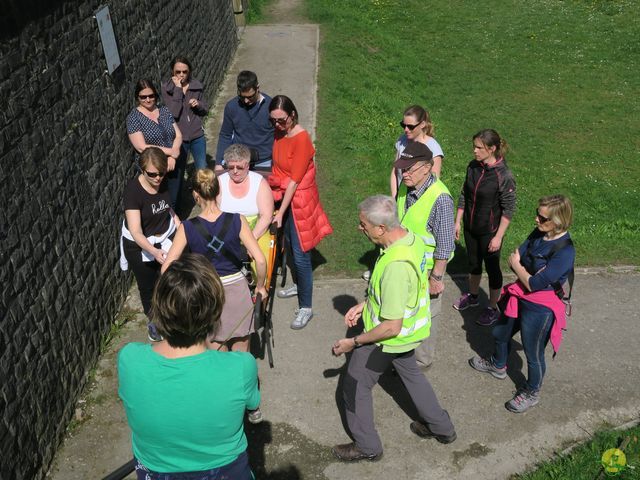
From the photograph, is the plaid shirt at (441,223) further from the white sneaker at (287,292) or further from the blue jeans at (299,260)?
the white sneaker at (287,292)

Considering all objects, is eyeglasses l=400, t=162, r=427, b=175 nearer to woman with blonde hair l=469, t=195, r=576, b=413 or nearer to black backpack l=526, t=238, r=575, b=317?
woman with blonde hair l=469, t=195, r=576, b=413

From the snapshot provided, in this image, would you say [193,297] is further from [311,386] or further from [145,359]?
[311,386]

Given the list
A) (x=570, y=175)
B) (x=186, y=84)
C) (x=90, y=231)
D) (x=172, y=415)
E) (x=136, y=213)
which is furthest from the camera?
(x=570, y=175)

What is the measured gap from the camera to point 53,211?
542cm

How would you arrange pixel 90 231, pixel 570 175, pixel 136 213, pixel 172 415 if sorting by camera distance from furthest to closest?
pixel 570 175, pixel 90 231, pixel 136 213, pixel 172 415

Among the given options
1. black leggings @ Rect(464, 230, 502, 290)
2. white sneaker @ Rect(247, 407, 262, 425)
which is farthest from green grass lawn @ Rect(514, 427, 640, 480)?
white sneaker @ Rect(247, 407, 262, 425)

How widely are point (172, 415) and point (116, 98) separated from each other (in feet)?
17.0

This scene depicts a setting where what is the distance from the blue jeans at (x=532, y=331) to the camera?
4809 millimetres

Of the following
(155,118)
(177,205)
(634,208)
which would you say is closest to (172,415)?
(155,118)

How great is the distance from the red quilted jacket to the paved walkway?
2.97ft

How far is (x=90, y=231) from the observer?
6160 mm

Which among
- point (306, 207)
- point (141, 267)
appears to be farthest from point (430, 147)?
point (141, 267)

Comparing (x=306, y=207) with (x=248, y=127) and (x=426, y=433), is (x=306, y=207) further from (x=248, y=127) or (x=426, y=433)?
(x=426, y=433)

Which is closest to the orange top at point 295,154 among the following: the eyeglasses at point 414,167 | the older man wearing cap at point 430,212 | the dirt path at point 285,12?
the older man wearing cap at point 430,212
